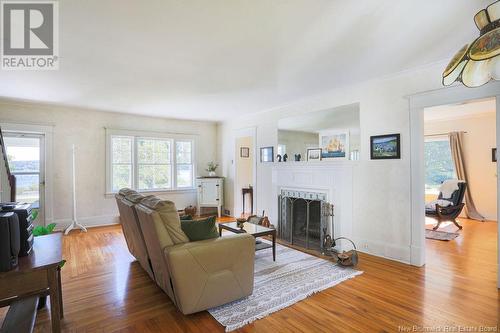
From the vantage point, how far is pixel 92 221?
5.68 metres

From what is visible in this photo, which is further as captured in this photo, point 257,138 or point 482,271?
point 257,138

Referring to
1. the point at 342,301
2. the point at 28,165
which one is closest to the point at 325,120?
the point at 342,301

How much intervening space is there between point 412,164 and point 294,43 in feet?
7.01

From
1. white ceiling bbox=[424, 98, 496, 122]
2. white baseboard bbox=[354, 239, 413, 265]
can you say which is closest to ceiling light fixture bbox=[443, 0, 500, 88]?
white baseboard bbox=[354, 239, 413, 265]

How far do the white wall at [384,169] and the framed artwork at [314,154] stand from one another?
77 centimetres

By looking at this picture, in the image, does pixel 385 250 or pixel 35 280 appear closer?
pixel 35 280

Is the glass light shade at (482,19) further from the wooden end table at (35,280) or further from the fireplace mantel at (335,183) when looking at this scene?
the wooden end table at (35,280)

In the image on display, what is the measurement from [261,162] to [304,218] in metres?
1.72

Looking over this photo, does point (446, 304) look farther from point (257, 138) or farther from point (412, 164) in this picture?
point (257, 138)

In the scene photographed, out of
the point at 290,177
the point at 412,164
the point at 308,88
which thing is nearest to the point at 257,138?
the point at 290,177

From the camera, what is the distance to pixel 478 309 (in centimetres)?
233

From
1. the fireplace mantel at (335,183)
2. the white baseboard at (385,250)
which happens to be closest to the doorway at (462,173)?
the white baseboard at (385,250)

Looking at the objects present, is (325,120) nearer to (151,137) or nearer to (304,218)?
(304,218)

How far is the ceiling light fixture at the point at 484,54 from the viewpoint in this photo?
1405mm
